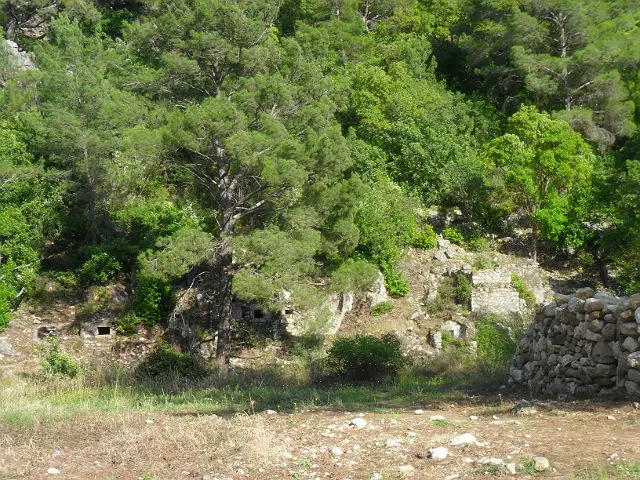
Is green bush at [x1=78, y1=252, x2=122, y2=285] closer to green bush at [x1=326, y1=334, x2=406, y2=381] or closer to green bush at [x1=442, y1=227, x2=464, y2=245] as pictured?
green bush at [x1=326, y1=334, x2=406, y2=381]

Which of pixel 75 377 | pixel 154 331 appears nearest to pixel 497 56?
pixel 154 331

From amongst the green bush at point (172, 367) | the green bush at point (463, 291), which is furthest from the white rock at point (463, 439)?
the green bush at point (463, 291)

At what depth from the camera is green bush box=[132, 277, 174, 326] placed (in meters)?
21.8

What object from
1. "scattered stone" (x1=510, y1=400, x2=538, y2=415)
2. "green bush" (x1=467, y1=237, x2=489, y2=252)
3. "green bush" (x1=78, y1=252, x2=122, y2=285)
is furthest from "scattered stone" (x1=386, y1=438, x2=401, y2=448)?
"green bush" (x1=467, y1=237, x2=489, y2=252)

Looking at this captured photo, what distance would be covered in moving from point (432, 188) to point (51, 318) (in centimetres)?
1566

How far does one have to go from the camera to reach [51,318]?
72.1 ft

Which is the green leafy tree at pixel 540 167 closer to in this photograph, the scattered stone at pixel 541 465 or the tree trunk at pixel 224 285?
the tree trunk at pixel 224 285

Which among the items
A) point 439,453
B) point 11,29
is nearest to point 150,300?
point 439,453

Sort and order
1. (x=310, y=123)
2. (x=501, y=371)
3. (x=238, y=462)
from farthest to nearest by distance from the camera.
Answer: (x=310, y=123) → (x=501, y=371) → (x=238, y=462)

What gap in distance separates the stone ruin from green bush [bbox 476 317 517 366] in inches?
144

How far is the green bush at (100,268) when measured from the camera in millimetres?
22469

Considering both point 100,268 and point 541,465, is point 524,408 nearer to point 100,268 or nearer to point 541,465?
point 541,465

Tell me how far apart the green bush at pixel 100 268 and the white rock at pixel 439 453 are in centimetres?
1868

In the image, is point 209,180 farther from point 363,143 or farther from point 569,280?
point 569,280
